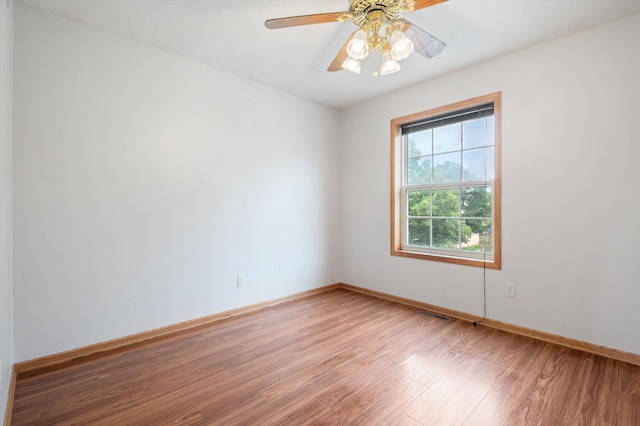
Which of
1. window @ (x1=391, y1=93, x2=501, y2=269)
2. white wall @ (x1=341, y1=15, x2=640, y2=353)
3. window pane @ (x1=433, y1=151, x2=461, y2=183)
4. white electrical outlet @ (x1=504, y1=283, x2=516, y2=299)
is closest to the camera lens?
white wall @ (x1=341, y1=15, x2=640, y2=353)

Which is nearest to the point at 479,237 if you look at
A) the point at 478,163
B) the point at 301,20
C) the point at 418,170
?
the point at 478,163

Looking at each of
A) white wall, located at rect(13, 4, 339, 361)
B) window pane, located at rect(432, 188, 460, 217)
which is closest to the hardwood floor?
white wall, located at rect(13, 4, 339, 361)

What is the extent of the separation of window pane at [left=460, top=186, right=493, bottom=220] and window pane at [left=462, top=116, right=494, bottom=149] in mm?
448

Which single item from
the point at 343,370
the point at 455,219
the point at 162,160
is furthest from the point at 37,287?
the point at 455,219

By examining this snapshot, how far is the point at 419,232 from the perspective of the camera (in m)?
3.46

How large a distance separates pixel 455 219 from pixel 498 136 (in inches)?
35.6

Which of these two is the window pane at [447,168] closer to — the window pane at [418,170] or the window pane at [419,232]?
the window pane at [418,170]

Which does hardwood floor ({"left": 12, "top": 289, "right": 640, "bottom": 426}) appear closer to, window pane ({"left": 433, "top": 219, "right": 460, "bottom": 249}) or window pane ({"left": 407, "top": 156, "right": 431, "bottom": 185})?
window pane ({"left": 433, "top": 219, "right": 460, "bottom": 249})

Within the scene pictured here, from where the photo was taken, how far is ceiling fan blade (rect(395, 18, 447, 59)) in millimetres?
1733

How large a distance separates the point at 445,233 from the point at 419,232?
0.32 metres

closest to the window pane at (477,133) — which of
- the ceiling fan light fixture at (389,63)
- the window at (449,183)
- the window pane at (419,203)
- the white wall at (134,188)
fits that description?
the window at (449,183)

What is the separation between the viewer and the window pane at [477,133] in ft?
9.43

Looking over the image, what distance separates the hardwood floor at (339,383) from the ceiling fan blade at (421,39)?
2.16m

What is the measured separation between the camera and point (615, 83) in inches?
85.8
